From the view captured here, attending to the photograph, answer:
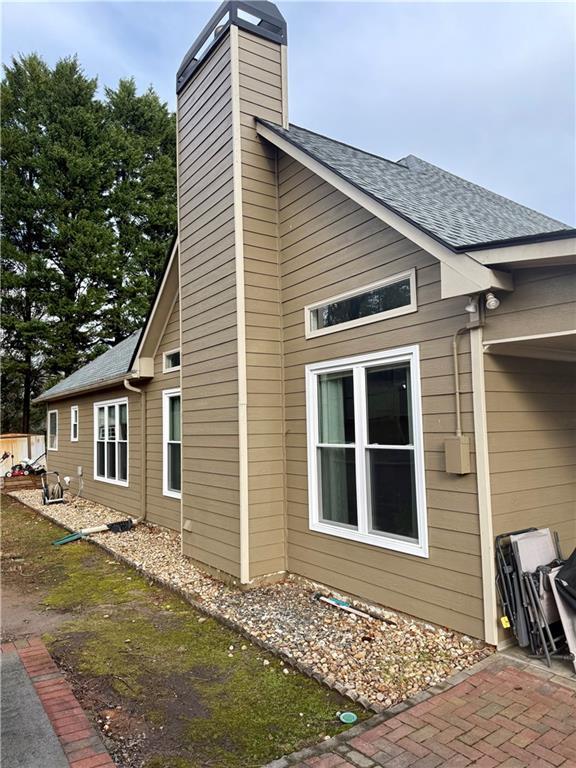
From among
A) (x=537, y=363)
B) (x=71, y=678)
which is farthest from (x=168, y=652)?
(x=537, y=363)

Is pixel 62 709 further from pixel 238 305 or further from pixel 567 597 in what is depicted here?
pixel 238 305

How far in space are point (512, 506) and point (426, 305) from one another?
5.63 ft

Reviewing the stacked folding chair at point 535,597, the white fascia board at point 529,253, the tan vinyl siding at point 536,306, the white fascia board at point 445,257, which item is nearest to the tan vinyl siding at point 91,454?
the white fascia board at point 445,257

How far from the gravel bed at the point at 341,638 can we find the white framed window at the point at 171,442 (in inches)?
89.2

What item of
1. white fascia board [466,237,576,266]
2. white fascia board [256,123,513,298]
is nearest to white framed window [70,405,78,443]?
white fascia board [256,123,513,298]

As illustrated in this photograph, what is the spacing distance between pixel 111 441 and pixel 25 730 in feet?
27.8

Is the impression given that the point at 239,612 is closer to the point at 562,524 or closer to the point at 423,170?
the point at 562,524

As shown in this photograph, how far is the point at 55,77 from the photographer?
2333 centimetres

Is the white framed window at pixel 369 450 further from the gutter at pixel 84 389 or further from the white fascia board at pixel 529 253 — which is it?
the gutter at pixel 84 389

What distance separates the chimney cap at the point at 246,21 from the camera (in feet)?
18.5

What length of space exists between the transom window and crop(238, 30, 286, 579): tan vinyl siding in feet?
9.81

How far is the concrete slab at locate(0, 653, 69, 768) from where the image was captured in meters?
2.56

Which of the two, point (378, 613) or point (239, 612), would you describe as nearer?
point (378, 613)

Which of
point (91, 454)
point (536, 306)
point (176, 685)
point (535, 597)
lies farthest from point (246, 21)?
point (91, 454)
